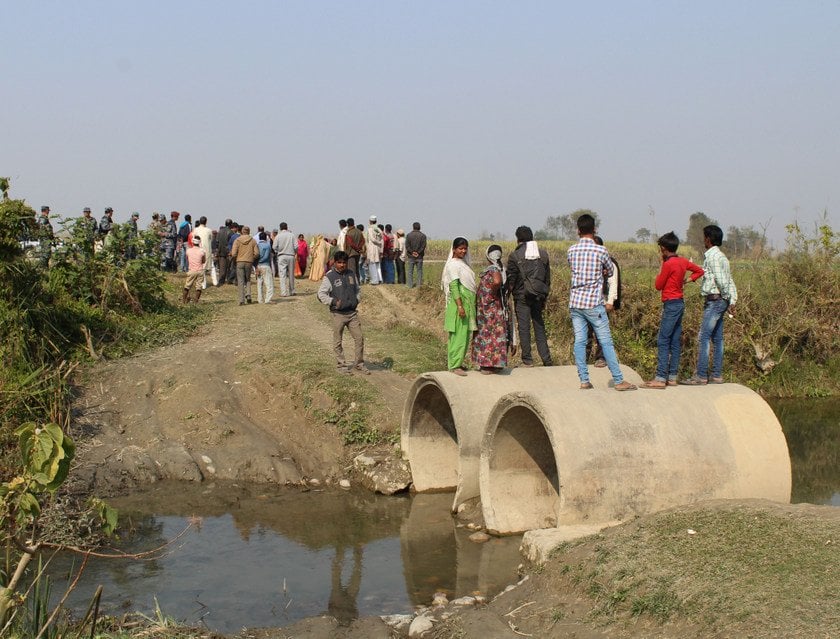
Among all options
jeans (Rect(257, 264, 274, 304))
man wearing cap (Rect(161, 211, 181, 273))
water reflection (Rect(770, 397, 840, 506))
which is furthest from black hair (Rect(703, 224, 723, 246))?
man wearing cap (Rect(161, 211, 181, 273))

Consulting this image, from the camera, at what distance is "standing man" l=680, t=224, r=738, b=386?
33.9ft

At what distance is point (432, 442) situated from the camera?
41.2ft

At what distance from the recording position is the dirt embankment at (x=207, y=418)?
1252cm

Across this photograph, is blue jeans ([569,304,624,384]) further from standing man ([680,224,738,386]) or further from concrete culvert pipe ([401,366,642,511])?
standing man ([680,224,738,386])

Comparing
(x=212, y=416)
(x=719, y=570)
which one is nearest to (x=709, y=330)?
(x=719, y=570)

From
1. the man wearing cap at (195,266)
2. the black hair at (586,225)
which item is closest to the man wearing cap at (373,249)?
the man wearing cap at (195,266)

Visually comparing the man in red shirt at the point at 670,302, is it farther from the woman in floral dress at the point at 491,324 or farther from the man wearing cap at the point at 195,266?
the man wearing cap at the point at 195,266

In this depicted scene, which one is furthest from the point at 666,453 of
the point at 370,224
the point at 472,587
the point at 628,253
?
the point at 628,253

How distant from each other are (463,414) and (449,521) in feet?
4.27

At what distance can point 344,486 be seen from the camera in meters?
12.4

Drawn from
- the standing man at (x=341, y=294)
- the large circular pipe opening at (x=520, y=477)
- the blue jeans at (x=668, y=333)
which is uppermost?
the standing man at (x=341, y=294)

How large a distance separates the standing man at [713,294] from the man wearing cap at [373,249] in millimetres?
14417

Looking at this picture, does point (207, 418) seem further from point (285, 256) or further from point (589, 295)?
point (285, 256)

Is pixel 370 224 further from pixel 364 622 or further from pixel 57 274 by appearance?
pixel 364 622
